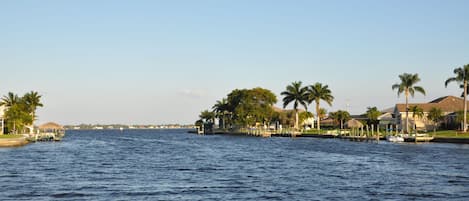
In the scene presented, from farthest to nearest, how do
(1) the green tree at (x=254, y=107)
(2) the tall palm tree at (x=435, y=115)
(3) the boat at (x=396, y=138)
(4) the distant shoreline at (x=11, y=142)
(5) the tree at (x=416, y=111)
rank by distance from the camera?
(1) the green tree at (x=254, y=107) → (5) the tree at (x=416, y=111) → (2) the tall palm tree at (x=435, y=115) → (3) the boat at (x=396, y=138) → (4) the distant shoreline at (x=11, y=142)

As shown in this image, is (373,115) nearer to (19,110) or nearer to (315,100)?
(315,100)

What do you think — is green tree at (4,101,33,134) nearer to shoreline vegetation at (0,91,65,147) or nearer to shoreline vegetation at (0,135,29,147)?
shoreline vegetation at (0,91,65,147)

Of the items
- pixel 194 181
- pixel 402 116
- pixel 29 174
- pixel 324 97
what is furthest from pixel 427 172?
pixel 324 97

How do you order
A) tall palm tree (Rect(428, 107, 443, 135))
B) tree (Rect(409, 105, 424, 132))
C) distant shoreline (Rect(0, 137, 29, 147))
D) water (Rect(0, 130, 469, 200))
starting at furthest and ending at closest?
1. tree (Rect(409, 105, 424, 132))
2. tall palm tree (Rect(428, 107, 443, 135))
3. distant shoreline (Rect(0, 137, 29, 147))
4. water (Rect(0, 130, 469, 200))

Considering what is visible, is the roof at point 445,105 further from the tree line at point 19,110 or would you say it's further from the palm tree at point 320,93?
the tree line at point 19,110

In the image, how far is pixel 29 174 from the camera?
48062 mm

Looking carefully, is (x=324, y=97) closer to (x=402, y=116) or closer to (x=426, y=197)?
(x=402, y=116)

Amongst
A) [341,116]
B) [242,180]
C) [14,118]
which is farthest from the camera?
[341,116]

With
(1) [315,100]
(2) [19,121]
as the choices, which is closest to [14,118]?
(2) [19,121]

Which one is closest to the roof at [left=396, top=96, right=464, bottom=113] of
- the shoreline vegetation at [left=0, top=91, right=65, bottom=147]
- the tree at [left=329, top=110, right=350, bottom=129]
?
the tree at [left=329, top=110, right=350, bottom=129]

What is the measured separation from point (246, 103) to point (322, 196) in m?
162

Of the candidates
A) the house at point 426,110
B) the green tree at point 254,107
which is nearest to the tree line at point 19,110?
the green tree at point 254,107

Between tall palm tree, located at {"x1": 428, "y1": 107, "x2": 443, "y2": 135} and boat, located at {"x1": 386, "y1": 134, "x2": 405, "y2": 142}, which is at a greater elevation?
tall palm tree, located at {"x1": 428, "y1": 107, "x2": 443, "y2": 135}

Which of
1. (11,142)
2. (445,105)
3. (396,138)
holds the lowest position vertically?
(11,142)
